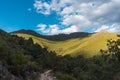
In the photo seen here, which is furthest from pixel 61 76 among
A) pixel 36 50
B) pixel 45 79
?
pixel 36 50

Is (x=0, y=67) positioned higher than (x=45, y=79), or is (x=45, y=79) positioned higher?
(x=0, y=67)

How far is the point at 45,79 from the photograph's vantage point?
41.4 m

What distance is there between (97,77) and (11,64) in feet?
157

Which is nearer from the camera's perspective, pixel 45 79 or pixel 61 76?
pixel 45 79

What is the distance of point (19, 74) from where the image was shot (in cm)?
2948

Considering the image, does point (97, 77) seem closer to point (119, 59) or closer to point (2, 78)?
point (119, 59)

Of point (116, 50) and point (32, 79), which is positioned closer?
point (32, 79)

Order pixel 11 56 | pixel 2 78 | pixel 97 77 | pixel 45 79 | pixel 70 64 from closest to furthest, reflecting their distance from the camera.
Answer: pixel 2 78
pixel 11 56
pixel 45 79
pixel 97 77
pixel 70 64

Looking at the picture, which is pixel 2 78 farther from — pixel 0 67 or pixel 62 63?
pixel 62 63

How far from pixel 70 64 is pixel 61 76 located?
3557cm

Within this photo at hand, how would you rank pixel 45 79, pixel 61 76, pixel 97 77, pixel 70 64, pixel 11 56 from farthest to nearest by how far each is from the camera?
pixel 70 64, pixel 97 77, pixel 61 76, pixel 45 79, pixel 11 56

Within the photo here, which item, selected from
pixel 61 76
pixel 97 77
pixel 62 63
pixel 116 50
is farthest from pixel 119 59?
pixel 62 63

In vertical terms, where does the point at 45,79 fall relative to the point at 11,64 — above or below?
below

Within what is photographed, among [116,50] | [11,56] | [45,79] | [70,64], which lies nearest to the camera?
[11,56]
